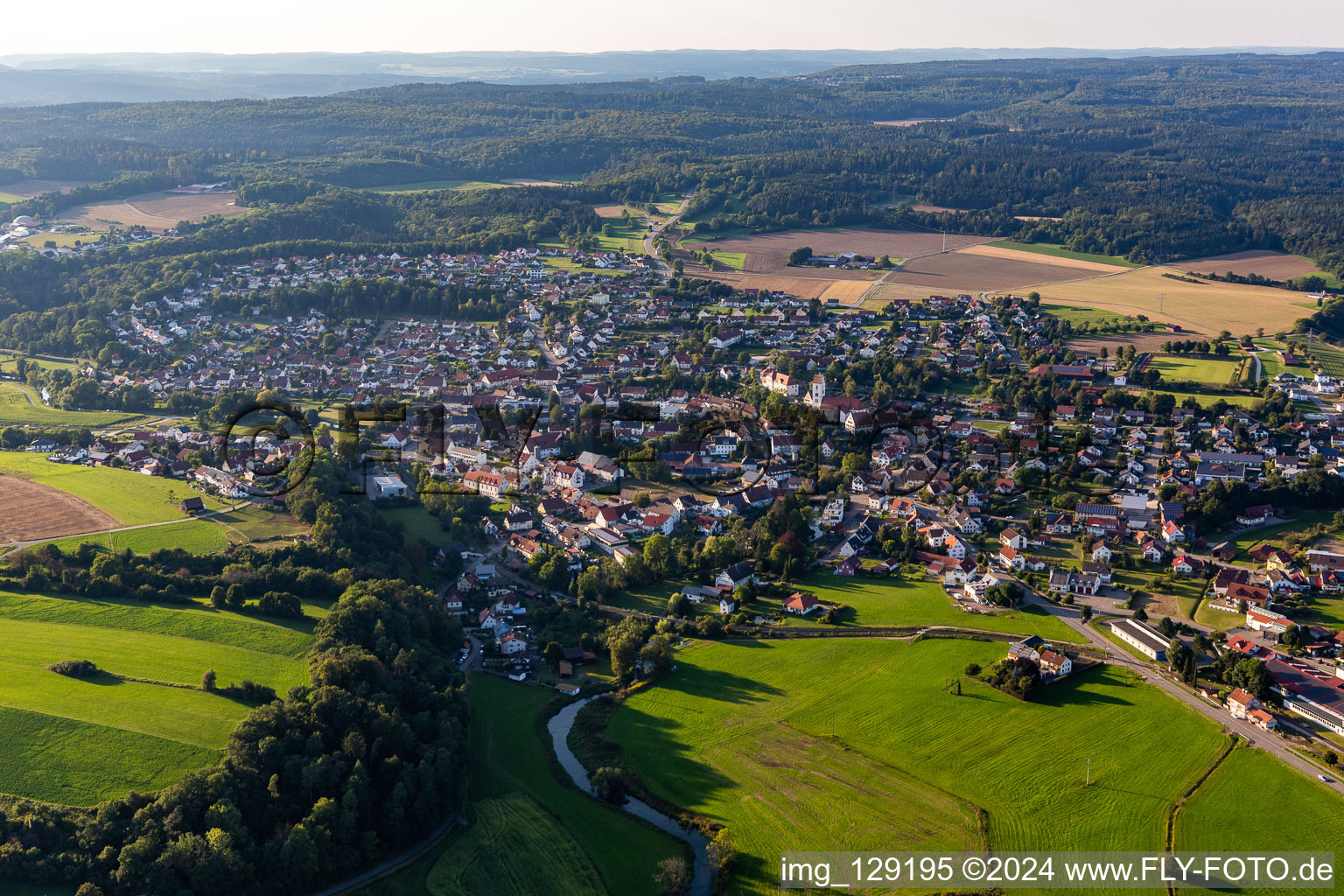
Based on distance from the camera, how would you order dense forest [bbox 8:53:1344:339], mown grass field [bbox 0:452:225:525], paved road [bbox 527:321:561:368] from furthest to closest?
dense forest [bbox 8:53:1344:339] < paved road [bbox 527:321:561:368] < mown grass field [bbox 0:452:225:525]

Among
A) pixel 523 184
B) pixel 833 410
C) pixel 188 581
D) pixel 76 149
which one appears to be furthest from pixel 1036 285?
pixel 76 149

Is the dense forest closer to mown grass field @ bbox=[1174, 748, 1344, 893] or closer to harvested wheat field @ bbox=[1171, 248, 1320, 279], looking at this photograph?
harvested wheat field @ bbox=[1171, 248, 1320, 279]

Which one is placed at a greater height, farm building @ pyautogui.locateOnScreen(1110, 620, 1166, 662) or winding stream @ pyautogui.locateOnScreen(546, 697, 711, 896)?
farm building @ pyautogui.locateOnScreen(1110, 620, 1166, 662)

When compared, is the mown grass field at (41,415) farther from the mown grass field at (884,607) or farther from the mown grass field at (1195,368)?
the mown grass field at (1195,368)

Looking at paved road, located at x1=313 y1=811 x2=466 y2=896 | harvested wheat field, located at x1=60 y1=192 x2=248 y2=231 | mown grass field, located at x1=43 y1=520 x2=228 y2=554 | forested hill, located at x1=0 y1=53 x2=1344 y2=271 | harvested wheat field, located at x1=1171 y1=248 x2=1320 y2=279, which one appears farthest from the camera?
forested hill, located at x1=0 y1=53 x2=1344 y2=271

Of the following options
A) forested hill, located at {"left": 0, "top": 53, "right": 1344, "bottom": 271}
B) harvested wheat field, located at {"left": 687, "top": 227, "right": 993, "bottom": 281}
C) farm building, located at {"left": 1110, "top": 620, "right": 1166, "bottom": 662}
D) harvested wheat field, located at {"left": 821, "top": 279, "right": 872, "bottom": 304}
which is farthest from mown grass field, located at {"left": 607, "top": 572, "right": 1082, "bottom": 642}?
forested hill, located at {"left": 0, "top": 53, "right": 1344, "bottom": 271}

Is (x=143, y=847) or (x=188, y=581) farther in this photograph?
(x=188, y=581)

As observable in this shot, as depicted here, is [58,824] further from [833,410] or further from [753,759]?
[833,410]
